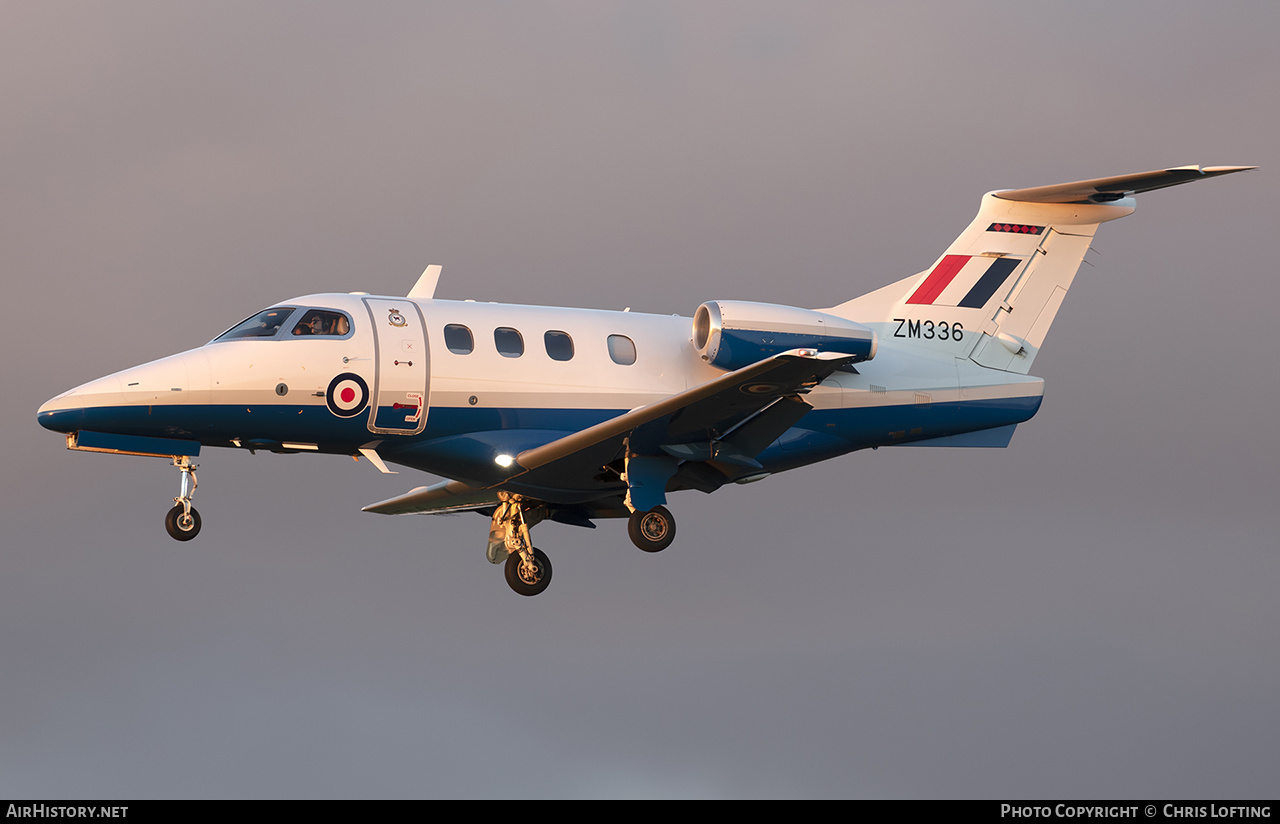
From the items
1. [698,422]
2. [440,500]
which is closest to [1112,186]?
[698,422]

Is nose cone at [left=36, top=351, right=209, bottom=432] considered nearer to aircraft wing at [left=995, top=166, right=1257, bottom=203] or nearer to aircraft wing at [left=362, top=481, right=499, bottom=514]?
aircraft wing at [left=362, top=481, right=499, bottom=514]

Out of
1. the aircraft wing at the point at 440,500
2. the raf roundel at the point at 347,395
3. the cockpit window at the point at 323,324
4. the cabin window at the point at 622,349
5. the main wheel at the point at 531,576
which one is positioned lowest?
the main wheel at the point at 531,576

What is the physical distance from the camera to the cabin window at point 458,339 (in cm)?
2322

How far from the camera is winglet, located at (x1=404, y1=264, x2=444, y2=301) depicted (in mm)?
24234

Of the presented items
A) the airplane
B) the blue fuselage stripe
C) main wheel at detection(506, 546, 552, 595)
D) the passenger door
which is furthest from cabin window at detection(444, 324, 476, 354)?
main wheel at detection(506, 546, 552, 595)

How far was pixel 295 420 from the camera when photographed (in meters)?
22.5

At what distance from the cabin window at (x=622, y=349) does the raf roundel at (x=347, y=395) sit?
4261 mm

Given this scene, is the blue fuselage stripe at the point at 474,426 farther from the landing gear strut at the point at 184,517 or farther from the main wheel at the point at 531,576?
the main wheel at the point at 531,576

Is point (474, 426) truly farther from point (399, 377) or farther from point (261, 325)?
point (261, 325)

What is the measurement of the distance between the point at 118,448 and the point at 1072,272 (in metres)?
17.2

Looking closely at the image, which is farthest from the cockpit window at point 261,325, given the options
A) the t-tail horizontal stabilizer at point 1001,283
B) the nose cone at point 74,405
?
the t-tail horizontal stabilizer at point 1001,283

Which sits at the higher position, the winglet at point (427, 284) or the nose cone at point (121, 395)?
the winglet at point (427, 284)

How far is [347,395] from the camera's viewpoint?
73.8 feet

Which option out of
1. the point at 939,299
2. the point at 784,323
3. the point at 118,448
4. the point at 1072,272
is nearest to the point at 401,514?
the point at 118,448
